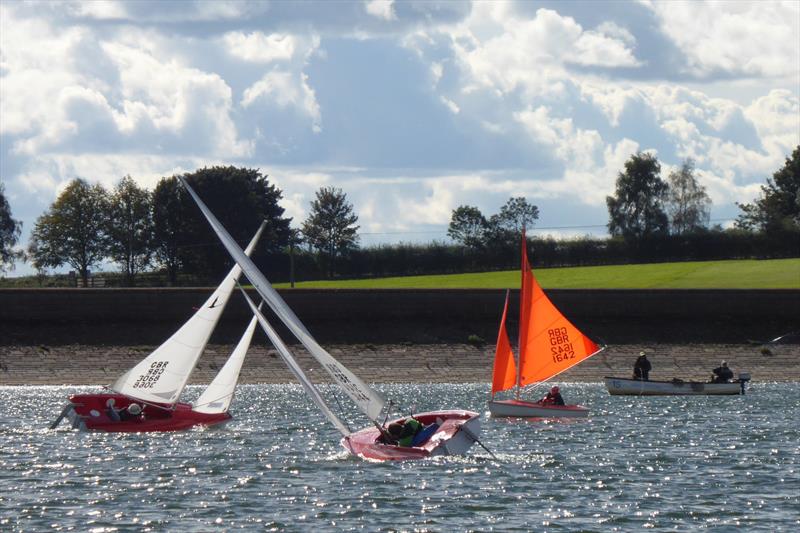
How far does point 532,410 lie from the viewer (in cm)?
4253

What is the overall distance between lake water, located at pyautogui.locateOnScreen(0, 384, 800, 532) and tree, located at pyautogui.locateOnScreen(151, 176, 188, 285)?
→ 66924 mm

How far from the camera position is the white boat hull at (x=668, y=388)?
5284 cm

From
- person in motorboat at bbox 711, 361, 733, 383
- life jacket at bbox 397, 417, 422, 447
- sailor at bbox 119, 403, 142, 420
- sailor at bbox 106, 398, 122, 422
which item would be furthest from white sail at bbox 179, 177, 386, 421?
person in motorboat at bbox 711, 361, 733, 383

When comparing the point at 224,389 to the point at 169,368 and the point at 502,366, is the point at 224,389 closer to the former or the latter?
the point at 169,368

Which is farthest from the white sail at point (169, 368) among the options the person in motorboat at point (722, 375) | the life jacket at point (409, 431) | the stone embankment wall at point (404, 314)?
the stone embankment wall at point (404, 314)

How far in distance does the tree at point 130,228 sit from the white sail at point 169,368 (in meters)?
72.7

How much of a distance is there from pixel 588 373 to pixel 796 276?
36.4m

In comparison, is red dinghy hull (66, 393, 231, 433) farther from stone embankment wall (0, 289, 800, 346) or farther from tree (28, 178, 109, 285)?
tree (28, 178, 109, 285)

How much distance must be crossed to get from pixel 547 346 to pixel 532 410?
351 centimetres

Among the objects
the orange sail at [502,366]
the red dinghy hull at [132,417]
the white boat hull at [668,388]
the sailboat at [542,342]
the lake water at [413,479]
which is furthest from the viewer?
the white boat hull at [668,388]

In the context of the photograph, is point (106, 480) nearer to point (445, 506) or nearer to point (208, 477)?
point (208, 477)

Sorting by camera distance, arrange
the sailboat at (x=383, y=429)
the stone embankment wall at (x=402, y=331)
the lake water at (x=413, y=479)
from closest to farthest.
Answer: the lake water at (x=413, y=479) < the sailboat at (x=383, y=429) < the stone embankment wall at (x=402, y=331)

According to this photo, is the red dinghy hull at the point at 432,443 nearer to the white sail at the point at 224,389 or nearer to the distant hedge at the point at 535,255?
the white sail at the point at 224,389

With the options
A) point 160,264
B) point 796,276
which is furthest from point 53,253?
point 796,276
